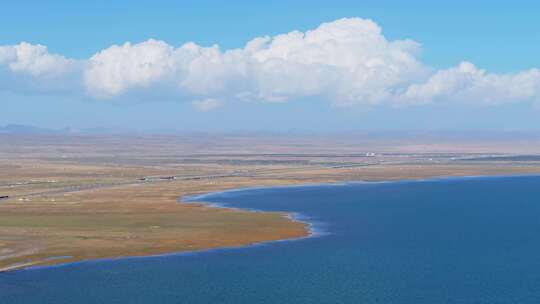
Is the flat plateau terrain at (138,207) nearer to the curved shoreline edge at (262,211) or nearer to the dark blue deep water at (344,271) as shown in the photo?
the curved shoreline edge at (262,211)

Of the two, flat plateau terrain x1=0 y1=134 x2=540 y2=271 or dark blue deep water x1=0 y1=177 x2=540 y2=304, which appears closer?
dark blue deep water x1=0 y1=177 x2=540 y2=304

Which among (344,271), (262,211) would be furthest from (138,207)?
(344,271)

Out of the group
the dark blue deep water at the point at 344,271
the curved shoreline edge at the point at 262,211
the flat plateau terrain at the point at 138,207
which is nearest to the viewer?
the dark blue deep water at the point at 344,271

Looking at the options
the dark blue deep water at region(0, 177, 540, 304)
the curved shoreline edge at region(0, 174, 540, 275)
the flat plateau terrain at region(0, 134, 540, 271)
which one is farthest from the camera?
the flat plateau terrain at region(0, 134, 540, 271)

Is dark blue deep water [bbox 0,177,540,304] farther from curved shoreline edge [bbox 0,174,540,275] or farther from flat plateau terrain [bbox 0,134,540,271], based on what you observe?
flat plateau terrain [bbox 0,134,540,271]

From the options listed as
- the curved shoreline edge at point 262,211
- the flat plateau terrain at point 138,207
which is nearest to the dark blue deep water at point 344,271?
the curved shoreline edge at point 262,211

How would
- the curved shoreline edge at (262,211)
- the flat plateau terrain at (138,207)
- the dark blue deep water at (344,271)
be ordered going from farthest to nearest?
Answer: the flat plateau terrain at (138,207), the curved shoreline edge at (262,211), the dark blue deep water at (344,271)

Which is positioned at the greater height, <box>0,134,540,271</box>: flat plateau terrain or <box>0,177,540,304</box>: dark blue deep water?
<box>0,134,540,271</box>: flat plateau terrain

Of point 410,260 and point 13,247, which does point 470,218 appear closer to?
point 410,260

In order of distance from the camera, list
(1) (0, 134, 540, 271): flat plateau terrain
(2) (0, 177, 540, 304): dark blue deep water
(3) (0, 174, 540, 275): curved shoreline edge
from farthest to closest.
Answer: (1) (0, 134, 540, 271): flat plateau terrain < (3) (0, 174, 540, 275): curved shoreline edge < (2) (0, 177, 540, 304): dark blue deep water

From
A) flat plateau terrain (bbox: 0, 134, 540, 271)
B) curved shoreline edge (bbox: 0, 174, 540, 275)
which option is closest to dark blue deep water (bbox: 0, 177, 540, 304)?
curved shoreline edge (bbox: 0, 174, 540, 275)
